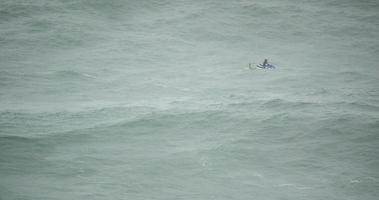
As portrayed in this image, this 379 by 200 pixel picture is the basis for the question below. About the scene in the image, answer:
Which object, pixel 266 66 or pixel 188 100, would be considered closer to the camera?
pixel 188 100

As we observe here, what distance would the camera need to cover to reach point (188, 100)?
207ft

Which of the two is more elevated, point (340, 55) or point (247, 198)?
point (340, 55)

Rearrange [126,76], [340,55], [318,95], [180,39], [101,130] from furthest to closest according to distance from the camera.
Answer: [180,39], [340,55], [126,76], [318,95], [101,130]

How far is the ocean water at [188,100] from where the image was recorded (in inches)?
1908

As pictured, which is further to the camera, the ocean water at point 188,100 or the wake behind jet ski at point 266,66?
the wake behind jet ski at point 266,66

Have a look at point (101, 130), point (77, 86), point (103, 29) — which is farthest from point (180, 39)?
point (101, 130)

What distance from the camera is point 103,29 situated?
8206cm

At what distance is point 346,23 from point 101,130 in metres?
45.5

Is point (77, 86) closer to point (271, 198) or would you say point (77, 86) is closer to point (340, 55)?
point (271, 198)

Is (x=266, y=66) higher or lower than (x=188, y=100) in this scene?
higher

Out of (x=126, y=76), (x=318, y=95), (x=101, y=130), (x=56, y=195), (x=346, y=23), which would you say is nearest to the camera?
(x=56, y=195)

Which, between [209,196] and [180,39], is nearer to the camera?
[209,196]

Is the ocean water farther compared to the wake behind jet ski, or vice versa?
the wake behind jet ski

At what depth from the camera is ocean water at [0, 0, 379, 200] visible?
4847cm
